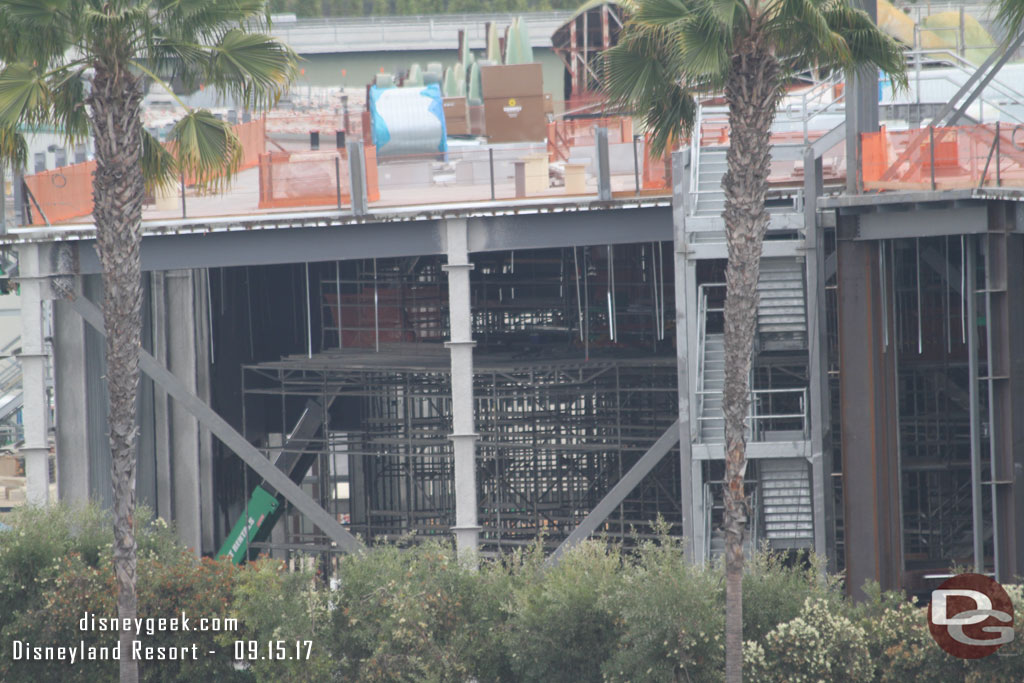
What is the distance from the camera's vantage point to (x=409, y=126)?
90.2 feet

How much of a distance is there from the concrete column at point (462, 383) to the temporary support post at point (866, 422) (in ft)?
18.9

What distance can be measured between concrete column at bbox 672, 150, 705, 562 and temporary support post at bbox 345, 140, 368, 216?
16.1 feet

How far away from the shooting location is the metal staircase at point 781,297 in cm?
2108

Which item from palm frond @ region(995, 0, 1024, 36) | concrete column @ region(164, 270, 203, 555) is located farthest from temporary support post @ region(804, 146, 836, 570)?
concrete column @ region(164, 270, 203, 555)

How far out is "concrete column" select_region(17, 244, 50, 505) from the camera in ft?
73.2

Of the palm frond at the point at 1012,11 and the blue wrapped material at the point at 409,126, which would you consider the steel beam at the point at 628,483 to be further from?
the palm frond at the point at 1012,11

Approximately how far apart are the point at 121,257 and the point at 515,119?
13581 millimetres

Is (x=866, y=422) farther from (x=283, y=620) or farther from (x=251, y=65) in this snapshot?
(x=251, y=65)

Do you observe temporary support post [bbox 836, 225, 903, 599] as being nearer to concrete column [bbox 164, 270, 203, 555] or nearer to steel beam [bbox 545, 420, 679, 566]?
steel beam [bbox 545, 420, 679, 566]

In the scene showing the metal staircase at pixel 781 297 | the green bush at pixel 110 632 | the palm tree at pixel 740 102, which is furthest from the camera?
the metal staircase at pixel 781 297

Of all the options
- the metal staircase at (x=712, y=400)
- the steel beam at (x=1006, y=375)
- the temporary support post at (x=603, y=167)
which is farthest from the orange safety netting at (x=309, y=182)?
the steel beam at (x=1006, y=375)

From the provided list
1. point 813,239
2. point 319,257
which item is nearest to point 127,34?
point 319,257

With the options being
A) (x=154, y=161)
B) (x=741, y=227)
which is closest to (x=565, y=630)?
(x=741, y=227)

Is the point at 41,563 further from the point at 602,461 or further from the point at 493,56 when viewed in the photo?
the point at 493,56
